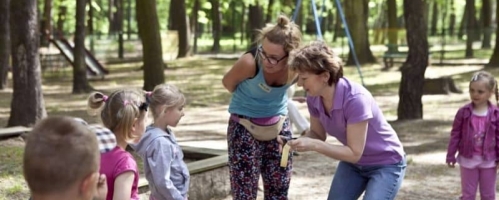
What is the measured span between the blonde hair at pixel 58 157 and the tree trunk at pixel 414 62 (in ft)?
36.4

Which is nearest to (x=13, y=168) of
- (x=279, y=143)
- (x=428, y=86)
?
(x=279, y=143)

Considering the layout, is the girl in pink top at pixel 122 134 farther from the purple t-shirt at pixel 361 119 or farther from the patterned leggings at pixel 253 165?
the patterned leggings at pixel 253 165

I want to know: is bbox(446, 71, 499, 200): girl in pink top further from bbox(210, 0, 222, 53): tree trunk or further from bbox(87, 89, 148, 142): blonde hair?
bbox(210, 0, 222, 53): tree trunk

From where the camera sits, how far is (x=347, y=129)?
4.24 meters

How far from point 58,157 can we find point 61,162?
0.06ft

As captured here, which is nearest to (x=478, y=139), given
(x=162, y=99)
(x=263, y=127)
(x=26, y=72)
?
(x=263, y=127)

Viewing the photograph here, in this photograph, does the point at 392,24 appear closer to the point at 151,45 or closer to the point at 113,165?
the point at 151,45

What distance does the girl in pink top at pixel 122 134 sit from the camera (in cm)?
356

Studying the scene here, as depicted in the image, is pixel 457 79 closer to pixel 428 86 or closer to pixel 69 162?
pixel 428 86

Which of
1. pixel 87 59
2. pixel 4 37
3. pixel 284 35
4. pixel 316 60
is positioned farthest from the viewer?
pixel 87 59

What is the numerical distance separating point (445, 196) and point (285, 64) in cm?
348

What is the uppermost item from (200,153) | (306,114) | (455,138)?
(455,138)

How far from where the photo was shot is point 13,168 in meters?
7.98

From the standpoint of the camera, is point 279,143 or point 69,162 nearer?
point 69,162
